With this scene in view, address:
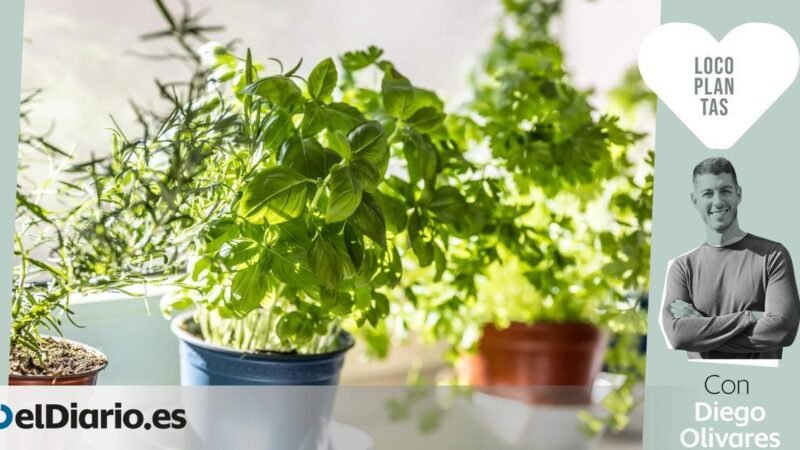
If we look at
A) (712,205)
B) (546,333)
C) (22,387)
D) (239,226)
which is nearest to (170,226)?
(239,226)

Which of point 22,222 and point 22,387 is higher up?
point 22,222

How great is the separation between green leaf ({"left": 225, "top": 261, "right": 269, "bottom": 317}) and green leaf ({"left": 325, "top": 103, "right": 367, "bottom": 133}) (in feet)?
0.45

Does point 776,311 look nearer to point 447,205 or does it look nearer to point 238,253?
point 447,205

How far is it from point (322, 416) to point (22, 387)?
27cm

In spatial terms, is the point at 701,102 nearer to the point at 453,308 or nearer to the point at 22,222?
the point at 453,308

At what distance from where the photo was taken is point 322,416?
0.75 metres

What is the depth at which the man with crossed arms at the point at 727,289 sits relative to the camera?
70 cm

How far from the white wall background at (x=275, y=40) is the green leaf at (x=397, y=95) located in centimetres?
18

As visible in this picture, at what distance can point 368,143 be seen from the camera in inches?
23.5

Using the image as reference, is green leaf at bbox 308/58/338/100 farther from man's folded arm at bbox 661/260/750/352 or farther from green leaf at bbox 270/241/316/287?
man's folded arm at bbox 661/260/750/352

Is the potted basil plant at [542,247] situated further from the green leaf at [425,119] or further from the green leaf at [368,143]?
the green leaf at [368,143]

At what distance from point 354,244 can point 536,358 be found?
0.68 meters

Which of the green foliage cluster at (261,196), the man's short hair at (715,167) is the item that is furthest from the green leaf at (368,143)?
the man's short hair at (715,167)

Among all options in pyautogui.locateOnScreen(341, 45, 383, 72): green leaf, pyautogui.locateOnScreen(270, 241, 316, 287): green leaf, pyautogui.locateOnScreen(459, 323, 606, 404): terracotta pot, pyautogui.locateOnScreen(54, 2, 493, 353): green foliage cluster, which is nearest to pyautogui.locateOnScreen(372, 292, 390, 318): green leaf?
pyautogui.locateOnScreen(54, 2, 493, 353): green foliage cluster
